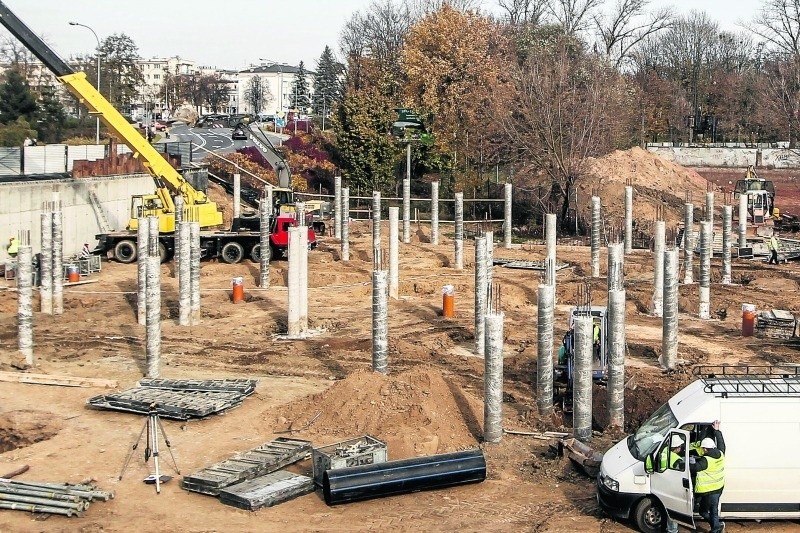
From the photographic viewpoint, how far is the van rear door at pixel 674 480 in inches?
474

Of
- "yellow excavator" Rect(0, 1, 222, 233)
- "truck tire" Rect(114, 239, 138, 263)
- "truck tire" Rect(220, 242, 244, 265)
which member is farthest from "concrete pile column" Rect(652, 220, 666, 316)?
"truck tire" Rect(114, 239, 138, 263)

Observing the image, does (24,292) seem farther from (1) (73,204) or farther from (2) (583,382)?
(1) (73,204)

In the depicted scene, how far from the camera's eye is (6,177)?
3475cm

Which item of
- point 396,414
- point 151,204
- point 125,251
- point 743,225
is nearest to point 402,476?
point 396,414

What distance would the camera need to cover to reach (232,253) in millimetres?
34750

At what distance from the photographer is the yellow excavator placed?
33250 millimetres

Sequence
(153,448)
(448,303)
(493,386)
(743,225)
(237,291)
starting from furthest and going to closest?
1. (743,225)
2. (237,291)
3. (448,303)
4. (493,386)
5. (153,448)

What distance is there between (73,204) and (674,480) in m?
27.7

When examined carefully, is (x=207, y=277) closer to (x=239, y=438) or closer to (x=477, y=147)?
(x=239, y=438)

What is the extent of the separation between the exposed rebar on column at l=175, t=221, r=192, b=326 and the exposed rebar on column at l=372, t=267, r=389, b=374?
24.1 feet

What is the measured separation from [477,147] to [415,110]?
4.53m

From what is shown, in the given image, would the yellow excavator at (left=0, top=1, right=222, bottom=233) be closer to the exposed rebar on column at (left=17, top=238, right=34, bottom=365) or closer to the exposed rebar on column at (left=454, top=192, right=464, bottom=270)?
the exposed rebar on column at (left=454, top=192, right=464, bottom=270)

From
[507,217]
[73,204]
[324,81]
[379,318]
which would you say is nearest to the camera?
[379,318]

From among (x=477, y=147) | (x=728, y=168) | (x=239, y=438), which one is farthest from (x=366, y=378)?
(x=728, y=168)
